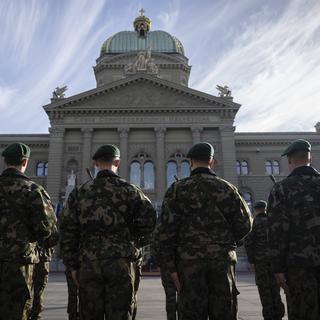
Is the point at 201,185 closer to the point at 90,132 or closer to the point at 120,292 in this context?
the point at 120,292

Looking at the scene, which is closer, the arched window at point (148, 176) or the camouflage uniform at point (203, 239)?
the camouflage uniform at point (203, 239)

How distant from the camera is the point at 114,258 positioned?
4.51 meters

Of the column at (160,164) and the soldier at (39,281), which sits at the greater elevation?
the column at (160,164)

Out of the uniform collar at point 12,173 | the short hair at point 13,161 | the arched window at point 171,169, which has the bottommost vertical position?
the uniform collar at point 12,173

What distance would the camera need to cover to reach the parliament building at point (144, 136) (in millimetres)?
38438

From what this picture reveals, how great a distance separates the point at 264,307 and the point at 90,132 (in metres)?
33.1

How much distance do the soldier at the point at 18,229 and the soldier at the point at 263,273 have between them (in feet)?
14.9


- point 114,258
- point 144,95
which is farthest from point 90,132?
point 114,258

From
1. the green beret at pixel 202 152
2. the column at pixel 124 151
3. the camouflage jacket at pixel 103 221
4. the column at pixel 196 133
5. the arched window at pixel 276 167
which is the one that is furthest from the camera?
the arched window at pixel 276 167

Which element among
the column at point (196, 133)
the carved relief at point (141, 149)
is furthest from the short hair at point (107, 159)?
the column at point (196, 133)

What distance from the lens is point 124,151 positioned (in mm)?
38344

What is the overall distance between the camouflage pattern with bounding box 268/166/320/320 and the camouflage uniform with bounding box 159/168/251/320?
405 mm

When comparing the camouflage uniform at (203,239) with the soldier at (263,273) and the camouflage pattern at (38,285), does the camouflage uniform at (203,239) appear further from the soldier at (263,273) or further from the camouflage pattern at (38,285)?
the camouflage pattern at (38,285)

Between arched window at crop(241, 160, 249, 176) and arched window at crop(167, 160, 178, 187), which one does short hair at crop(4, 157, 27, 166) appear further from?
arched window at crop(241, 160, 249, 176)
